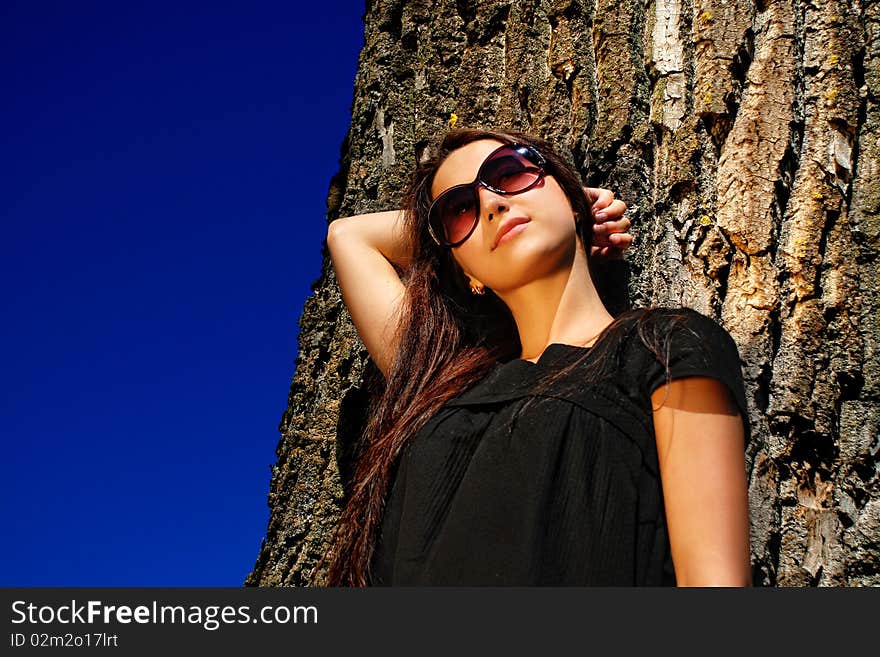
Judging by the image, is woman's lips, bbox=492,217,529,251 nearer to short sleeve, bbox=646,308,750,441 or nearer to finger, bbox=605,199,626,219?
finger, bbox=605,199,626,219

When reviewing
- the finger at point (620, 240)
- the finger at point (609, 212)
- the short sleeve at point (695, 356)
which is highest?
the finger at point (609, 212)

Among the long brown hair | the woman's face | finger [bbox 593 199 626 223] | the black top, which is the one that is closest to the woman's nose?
the woman's face

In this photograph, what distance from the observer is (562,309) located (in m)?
2.22

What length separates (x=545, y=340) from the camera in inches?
88.4

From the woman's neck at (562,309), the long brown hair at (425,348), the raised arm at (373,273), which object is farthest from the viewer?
the raised arm at (373,273)

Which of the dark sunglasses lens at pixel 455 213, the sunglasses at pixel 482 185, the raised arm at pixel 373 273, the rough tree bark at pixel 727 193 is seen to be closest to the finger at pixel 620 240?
the rough tree bark at pixel 727 193

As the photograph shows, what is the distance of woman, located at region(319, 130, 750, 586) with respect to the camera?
1.78m

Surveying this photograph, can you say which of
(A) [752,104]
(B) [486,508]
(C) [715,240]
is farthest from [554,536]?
(A) [752,104]

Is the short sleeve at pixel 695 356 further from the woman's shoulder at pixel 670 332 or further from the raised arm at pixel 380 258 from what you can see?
the raised arm at pixel 380 258

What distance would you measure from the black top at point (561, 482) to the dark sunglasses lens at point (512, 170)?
1.45 feet

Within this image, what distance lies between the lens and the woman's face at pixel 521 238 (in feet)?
7.25

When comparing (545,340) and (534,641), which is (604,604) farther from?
(545,340)

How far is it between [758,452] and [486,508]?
66cm

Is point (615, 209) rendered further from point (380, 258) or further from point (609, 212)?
point (380, 258)
